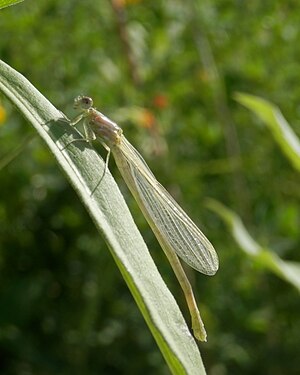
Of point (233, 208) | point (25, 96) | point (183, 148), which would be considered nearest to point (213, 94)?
point (183, 148)

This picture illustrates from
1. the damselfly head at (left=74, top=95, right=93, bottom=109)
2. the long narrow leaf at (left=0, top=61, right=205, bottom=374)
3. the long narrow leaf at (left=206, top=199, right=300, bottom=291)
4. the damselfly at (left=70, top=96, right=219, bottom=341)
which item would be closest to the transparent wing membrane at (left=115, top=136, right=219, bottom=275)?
the damselfly at (left=70, top=96, right=219, bottom=341)

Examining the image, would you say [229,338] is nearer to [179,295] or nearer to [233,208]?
[179,295]

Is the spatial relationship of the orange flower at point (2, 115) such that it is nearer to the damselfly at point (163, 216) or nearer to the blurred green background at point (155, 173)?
the blurred green background at point (155, 173)

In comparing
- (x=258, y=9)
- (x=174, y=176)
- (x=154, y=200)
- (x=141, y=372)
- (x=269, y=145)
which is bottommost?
(x=141, y=372)

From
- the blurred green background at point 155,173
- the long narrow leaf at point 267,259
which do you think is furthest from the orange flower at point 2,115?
the long narrow leaf at point 267,259

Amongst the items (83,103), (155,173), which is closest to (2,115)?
(155,173)

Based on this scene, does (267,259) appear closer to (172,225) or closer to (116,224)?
(172,225)
